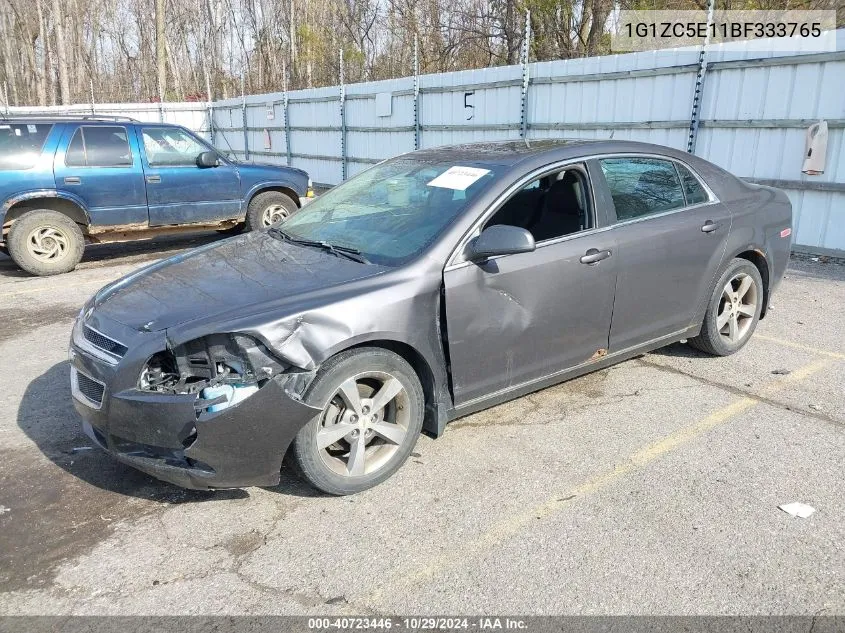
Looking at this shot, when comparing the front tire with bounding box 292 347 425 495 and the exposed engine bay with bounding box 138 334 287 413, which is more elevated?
the exposed engine bay with bounding box 138 334 287 413

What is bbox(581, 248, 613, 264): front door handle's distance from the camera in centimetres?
382

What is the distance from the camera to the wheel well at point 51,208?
8023 millimetres

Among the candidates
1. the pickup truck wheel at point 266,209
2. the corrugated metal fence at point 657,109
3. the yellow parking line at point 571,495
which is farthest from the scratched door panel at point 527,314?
the pickup truck wheel at point 266,209

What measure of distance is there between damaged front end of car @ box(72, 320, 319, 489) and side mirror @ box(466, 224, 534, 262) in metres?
1.10

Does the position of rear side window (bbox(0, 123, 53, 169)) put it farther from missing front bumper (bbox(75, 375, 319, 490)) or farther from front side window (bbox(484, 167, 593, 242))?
front side window (bbox(484, 167, 593, 242))

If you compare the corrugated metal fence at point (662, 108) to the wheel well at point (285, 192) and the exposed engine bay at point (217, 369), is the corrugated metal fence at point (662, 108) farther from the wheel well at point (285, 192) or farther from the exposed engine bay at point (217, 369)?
the exposed engine bay at point (217, 369)

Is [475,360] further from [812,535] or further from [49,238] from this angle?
[49,238]

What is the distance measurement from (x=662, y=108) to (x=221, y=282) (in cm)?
808

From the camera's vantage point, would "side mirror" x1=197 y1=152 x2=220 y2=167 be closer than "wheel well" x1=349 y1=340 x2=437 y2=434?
No

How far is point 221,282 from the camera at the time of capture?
11.1 feet

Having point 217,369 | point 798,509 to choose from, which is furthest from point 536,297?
point 217,369

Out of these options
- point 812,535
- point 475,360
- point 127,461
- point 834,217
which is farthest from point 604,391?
point 834,217

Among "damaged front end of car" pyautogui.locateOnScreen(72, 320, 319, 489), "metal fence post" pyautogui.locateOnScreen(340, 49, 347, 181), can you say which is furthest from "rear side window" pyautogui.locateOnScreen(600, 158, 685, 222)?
"metal fence post" pyautogui.locateOnScreen(340, 49, 347, 181)

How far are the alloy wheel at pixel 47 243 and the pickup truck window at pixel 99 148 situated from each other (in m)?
0.87
